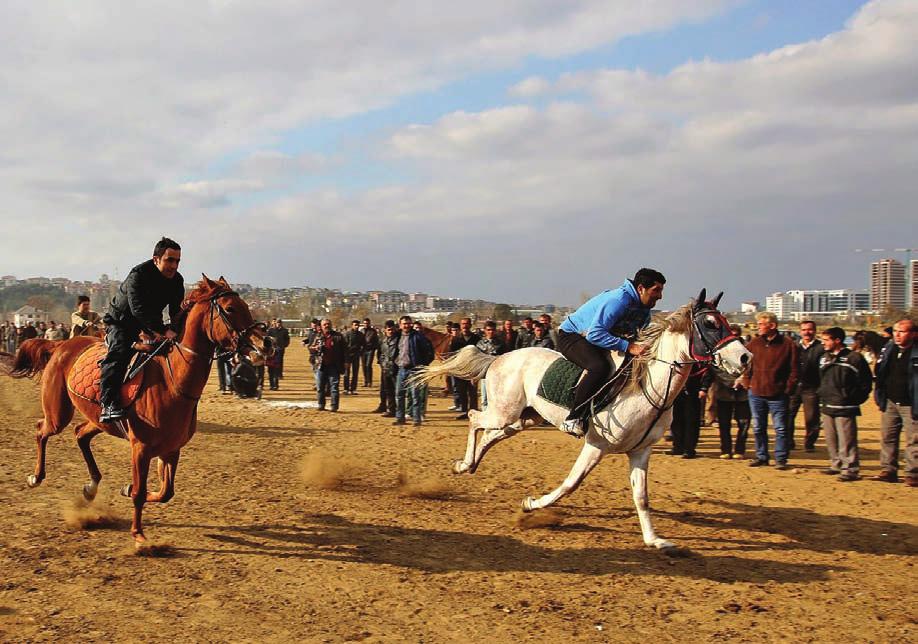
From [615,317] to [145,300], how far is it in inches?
174

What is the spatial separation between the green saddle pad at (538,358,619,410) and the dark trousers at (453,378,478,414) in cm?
904

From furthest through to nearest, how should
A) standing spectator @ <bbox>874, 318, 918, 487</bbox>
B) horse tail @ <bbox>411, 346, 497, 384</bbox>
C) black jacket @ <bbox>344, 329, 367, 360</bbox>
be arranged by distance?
black jacket @ <bbox>344, 329, 367, 360</bbox>
standing spectator @ <bbox>874, 318, 918, 487</bbox>
horse tail @ <bbox>411, 346, 497, 384</bbox>

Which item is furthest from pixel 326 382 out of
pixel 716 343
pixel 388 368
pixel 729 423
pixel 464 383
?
pixel 716 343

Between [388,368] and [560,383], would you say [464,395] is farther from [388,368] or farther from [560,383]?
[560,383]

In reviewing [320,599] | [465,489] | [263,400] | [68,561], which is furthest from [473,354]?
[263,400]

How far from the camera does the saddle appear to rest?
276 inches

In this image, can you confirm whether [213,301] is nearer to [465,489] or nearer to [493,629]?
[493,629]

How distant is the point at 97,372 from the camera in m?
6.75

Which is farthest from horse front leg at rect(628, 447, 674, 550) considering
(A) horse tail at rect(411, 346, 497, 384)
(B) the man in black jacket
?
(B) the man in black jacket

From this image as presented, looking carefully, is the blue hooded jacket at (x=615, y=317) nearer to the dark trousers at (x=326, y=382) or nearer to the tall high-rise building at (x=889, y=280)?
the dark trousers at (x=326, y=382)

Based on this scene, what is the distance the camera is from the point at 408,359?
1514 centimetres

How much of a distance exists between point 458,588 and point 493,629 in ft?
2.59

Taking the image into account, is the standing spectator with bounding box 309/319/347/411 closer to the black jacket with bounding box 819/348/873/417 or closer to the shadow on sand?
the shadow on sand

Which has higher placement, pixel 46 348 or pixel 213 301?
pixel 213 301
